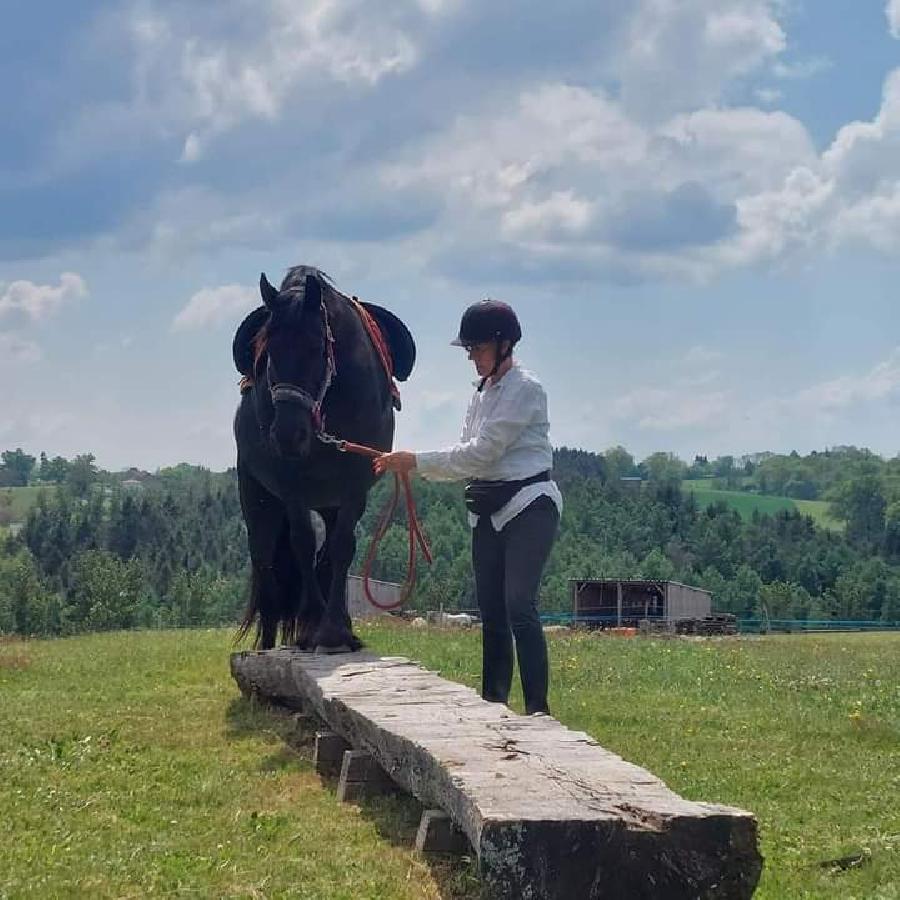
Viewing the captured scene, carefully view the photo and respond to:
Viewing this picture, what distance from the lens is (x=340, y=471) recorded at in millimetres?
9188

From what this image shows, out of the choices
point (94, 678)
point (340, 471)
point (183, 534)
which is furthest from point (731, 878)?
point (183, 534)

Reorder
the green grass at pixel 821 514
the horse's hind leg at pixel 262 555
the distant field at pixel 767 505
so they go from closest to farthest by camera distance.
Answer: the horse's hind leg at pixel 262 555 < the green grass at pixel 821 514 < the distant field at pixel 767 505

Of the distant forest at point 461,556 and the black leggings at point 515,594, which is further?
the distant forest at point 461,556

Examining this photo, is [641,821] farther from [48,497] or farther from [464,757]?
[48,497]

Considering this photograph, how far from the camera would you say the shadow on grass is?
4641 mm

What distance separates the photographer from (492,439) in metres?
7.11

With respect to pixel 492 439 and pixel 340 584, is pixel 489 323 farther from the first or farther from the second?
pixel 340 584

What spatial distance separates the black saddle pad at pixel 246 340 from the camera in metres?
9.67

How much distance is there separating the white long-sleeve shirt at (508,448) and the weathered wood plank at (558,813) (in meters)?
1.60

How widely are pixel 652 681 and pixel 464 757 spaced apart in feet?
20.1

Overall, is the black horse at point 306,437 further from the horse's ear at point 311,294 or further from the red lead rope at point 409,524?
the red lead rope at point 409,524

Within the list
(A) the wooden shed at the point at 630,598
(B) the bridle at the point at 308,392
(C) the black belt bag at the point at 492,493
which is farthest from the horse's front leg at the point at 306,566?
(A) the wooden shed at the point at 630,598

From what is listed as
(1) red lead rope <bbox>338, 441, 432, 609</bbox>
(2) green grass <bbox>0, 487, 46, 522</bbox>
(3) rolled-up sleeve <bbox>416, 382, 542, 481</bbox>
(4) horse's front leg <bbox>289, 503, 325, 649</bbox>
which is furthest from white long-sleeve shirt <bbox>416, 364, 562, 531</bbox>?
(2) green grass <bbox>0, 487, 46, 522</bbox>

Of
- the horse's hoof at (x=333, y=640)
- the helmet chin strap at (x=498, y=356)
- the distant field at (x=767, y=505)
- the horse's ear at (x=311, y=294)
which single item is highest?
→ the distant field at (x=767, y=505)
